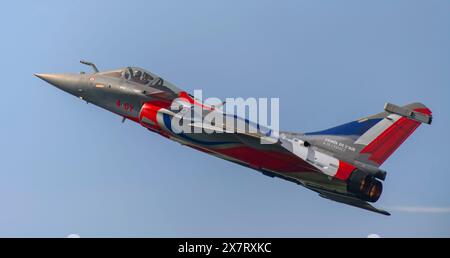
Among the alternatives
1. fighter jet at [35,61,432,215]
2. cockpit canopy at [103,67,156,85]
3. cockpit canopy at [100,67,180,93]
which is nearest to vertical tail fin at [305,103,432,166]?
fighter jet at [35,61,432,215]

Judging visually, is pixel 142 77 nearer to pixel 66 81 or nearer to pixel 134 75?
pixel 134 75

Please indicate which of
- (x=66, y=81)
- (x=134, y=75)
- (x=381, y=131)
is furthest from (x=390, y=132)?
(x=66, y=81)

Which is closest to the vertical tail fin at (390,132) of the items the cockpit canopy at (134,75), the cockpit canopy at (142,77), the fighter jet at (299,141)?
the fighter jet at (299,141)

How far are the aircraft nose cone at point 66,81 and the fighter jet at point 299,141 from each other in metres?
0.80

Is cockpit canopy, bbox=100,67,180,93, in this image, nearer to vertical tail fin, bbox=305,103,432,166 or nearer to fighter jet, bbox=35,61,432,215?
fighter jet, bbox=35,61,432,215

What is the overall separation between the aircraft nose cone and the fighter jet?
2.63 ft

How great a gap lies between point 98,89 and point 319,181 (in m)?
7.82

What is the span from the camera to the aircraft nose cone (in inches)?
941

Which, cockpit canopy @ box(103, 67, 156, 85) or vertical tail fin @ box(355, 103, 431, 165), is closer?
vertical tail fin @ box(355, 103, 431, 165)

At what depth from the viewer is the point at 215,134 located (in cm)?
2170

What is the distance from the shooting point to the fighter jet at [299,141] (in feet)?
69.9

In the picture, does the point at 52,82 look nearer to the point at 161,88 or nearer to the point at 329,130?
the point at 161,88

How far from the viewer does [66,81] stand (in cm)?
2408

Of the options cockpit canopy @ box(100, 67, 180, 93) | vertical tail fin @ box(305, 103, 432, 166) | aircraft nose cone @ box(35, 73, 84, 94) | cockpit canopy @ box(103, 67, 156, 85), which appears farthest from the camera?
aircraft nose cone @ box(35, 73, 84, 94)
